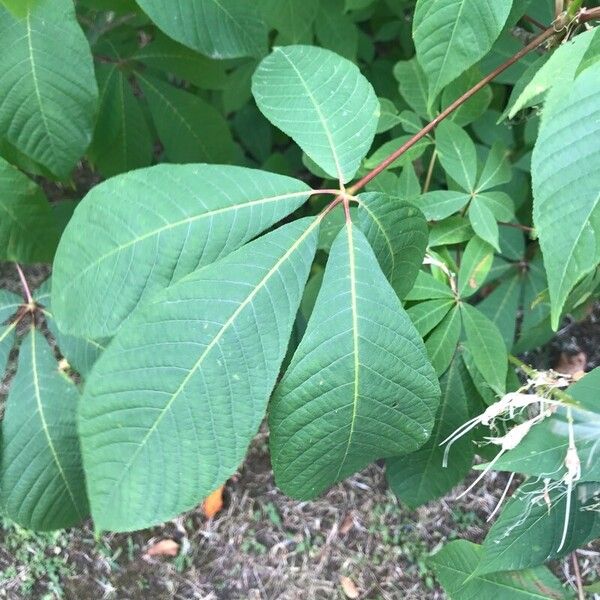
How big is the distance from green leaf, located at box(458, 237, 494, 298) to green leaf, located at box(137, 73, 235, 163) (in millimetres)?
599

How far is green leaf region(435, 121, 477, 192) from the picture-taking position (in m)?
1.05

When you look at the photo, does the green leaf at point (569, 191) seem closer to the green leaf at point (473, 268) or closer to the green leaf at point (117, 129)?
the green leaf at point (473, 268)

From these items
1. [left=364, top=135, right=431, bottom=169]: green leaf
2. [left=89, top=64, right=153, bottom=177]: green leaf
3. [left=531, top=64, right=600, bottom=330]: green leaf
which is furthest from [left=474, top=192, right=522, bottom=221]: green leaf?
[left=89, top=64, right=153, bottom=177]: green leaf

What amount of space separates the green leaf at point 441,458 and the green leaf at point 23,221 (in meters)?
0.68

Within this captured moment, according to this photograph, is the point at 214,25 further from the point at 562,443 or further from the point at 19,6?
the point at 562,443

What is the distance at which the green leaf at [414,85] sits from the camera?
3.84ft

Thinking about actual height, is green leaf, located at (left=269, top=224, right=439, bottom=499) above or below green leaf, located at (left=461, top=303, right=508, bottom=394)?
above

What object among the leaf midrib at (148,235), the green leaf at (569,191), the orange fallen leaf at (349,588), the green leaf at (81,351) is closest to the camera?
the green leaf at (569,191)

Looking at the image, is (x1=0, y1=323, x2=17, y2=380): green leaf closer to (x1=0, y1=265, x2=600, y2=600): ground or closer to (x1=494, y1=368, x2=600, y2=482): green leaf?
(x1=494, y1=368, x2=600, y2=482): green leaf

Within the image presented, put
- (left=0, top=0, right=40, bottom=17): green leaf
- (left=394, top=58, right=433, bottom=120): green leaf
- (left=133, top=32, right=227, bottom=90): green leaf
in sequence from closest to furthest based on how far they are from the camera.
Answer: (left=0, top=0, right=40, bottom=17): green leaf
(left=394, top=58, right=433, bottom=120): green leaf
(left=133, top=32, right=227, bottom=90): green leaf

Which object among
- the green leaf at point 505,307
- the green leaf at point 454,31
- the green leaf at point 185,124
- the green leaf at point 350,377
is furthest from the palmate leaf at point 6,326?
the green leaf at point 505,307

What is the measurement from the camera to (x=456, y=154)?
106cm

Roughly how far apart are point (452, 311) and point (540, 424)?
0.30 metres

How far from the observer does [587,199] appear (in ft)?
1.72
